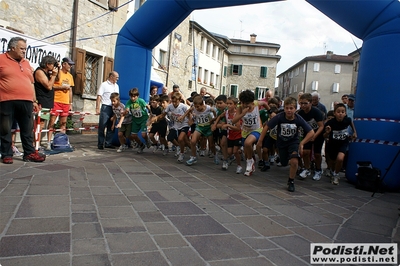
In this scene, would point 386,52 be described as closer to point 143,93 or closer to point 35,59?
point 143,93

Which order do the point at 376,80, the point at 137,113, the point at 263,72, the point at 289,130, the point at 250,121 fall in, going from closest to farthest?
the point at 289,130, the point at 376,80, the point at 250,121, the point at 137,113, the point at 263,72

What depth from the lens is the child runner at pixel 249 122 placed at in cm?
684

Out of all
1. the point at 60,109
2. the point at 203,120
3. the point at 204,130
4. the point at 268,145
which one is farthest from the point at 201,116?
the point at 60,109

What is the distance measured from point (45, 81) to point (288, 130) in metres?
4.79

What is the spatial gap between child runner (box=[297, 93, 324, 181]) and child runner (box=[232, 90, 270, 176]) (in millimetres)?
960

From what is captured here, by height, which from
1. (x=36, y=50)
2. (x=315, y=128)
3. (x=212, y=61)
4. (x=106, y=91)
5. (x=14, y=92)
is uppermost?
(x=212, y=61)

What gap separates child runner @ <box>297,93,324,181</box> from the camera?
273 inches

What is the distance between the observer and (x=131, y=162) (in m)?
7.15

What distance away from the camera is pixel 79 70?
13.2m

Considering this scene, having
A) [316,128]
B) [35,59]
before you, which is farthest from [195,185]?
[35,59]

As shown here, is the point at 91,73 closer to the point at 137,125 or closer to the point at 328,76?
the point at 137,125

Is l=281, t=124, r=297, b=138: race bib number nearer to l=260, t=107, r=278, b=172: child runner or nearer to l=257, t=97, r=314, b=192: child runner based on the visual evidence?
l=257, t=97, r=314, b=192: child runner

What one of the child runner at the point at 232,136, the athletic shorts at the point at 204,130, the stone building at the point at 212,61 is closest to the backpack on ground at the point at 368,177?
the child runner at the point at 232,136

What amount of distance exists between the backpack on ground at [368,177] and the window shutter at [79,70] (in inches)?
413
